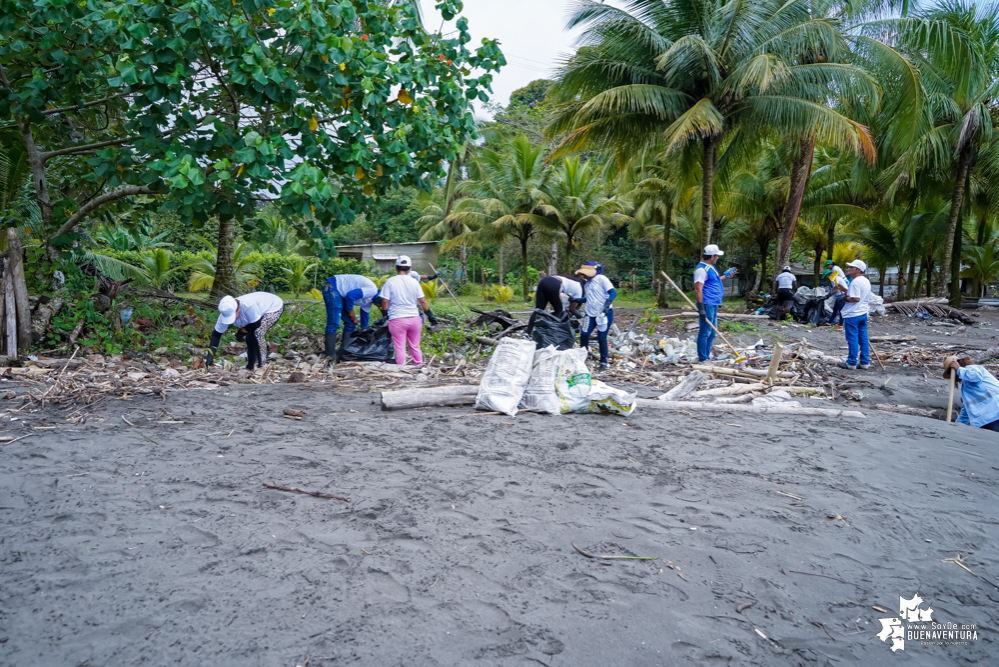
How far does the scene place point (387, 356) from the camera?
870cm

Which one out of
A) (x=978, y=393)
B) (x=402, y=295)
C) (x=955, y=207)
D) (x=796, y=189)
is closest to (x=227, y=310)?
(x=402, y=295)

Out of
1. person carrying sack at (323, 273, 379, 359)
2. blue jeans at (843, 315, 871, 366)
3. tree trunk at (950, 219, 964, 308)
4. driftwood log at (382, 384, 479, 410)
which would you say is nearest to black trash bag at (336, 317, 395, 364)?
person carrying sack at (323, 273, 379, 359)

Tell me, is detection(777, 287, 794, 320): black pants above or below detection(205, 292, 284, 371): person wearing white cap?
above

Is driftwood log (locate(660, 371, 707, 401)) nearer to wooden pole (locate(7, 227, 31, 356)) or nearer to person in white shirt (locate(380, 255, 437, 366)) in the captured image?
person in white shirt (locate(380, 255, 437, 366))

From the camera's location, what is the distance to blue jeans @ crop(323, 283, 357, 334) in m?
8.36

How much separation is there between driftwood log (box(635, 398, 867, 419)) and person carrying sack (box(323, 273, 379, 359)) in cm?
418

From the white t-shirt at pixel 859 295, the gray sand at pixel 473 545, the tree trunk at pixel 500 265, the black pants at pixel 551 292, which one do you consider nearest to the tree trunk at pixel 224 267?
the black pants at pixel 551 292

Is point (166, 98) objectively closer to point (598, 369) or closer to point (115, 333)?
point (115, 333)

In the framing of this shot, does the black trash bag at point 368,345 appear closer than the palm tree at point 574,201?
Yes

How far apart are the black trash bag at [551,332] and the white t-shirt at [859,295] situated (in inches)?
163

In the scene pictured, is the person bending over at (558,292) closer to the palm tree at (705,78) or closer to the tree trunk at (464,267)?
the palm tree at (705,78)

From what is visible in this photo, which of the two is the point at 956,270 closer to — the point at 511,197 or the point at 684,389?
the point at 511,197

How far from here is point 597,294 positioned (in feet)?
28.7

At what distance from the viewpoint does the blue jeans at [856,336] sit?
29.2 ft
